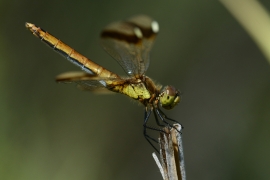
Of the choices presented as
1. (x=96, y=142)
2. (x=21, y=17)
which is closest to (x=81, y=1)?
(x=21, y=17)

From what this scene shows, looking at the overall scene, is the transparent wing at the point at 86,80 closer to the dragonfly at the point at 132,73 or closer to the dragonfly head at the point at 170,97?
the dragonfly at the point at 132,73

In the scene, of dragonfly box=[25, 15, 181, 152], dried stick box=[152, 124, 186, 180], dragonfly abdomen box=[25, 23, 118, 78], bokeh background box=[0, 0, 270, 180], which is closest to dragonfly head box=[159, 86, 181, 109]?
dragonfly box=[25, 15, 181, 152]

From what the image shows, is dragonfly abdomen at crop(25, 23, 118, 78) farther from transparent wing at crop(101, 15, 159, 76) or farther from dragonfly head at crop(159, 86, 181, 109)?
dragonfly head at crop(159, 86, 181, 109)

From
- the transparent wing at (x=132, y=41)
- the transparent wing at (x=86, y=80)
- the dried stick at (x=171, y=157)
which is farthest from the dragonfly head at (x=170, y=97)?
the dried stick at (x=171, y=157)

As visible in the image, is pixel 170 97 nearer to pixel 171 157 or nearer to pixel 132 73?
pixel 132 73

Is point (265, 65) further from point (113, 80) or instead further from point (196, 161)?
point (113, 80)

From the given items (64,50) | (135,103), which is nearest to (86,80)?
(64,50)
